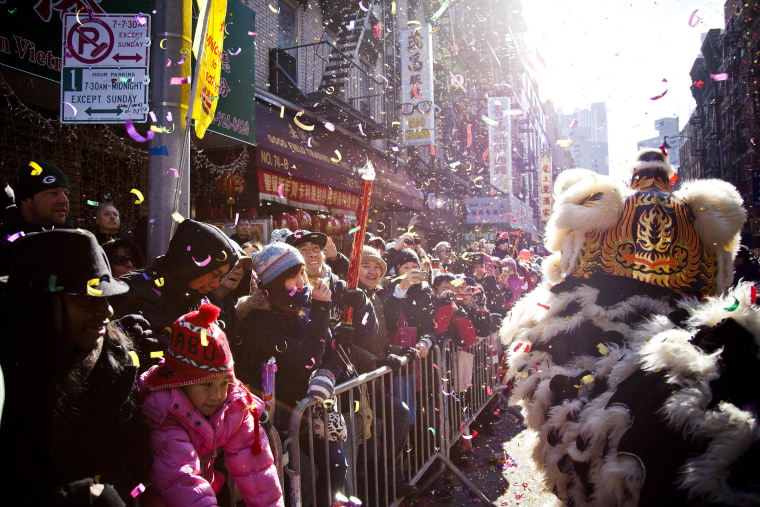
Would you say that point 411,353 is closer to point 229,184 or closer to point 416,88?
point 229,184

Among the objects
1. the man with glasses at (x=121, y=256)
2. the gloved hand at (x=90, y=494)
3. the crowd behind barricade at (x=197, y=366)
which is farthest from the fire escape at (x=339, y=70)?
the gloved hand at (x=90, y=494)

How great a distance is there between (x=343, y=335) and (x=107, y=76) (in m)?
2.51

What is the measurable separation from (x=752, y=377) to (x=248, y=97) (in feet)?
27.6

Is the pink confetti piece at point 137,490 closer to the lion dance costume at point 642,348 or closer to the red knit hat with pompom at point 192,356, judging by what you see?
the red knit hat with pompom at point 192,356

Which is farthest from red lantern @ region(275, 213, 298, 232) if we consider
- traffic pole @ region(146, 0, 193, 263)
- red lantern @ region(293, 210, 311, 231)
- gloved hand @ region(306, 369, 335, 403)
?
gloved hand @ region(306, 369, 335, 403)

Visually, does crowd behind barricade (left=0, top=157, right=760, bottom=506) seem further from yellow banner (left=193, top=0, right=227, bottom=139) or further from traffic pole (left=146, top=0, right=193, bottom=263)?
yellow banner (left=193, top=0, right=227, bottom=139)

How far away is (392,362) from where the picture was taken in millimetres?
3943

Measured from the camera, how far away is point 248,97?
27.9ft

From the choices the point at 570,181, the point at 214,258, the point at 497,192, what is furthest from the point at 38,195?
the point at 497,192

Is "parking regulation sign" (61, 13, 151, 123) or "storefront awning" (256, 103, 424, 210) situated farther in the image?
"storefront awning" (256, 103, 424, 210)

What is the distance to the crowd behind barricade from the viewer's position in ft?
5.03

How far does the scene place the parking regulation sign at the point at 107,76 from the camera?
3396 mm

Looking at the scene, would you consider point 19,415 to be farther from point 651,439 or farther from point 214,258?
point 651,439

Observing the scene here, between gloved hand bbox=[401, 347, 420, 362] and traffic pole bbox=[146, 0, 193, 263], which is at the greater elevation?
traffic pole bbox=[146, 0, 193, 263]
